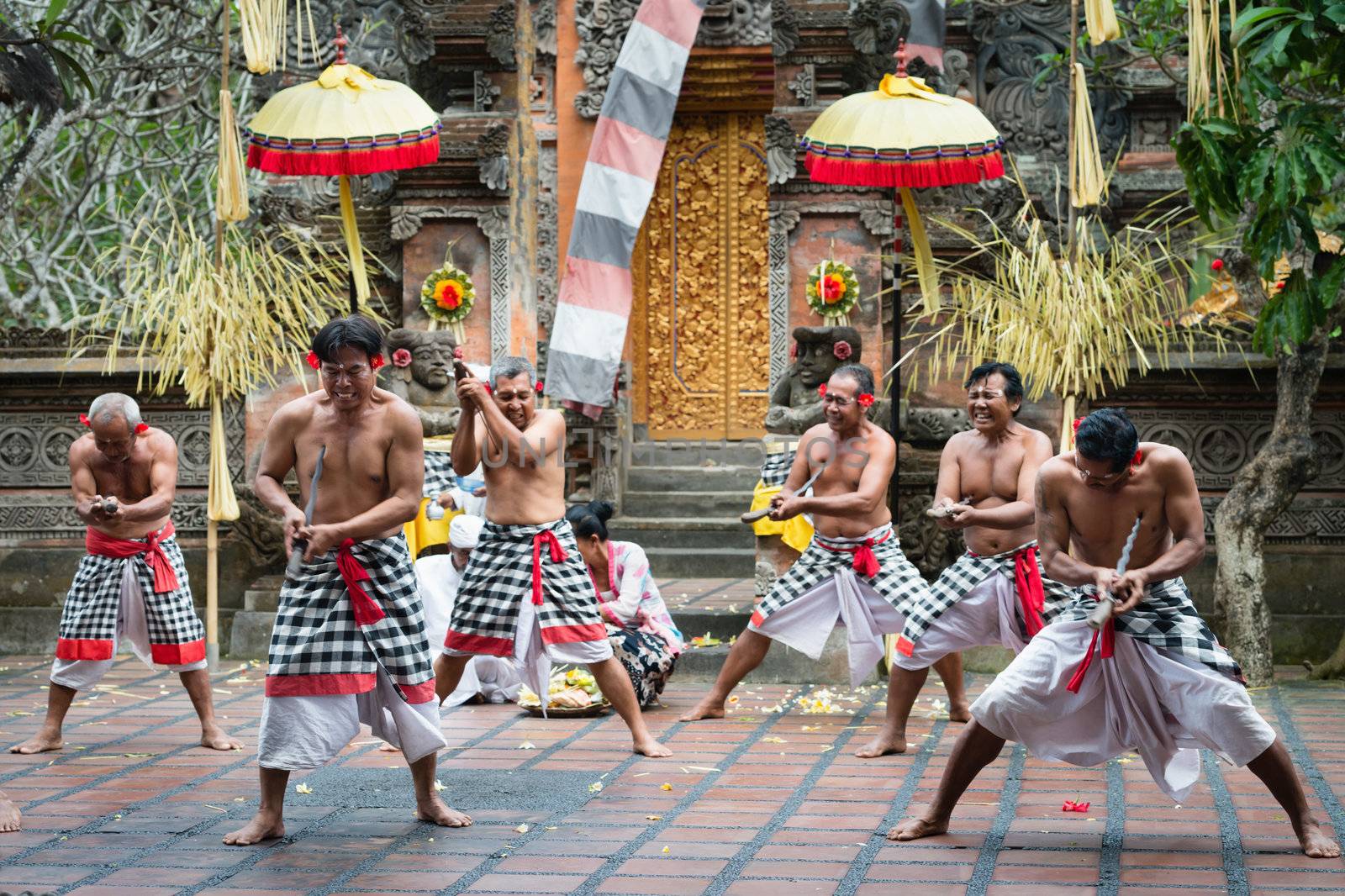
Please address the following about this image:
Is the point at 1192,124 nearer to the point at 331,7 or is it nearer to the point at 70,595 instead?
the point at 70,595

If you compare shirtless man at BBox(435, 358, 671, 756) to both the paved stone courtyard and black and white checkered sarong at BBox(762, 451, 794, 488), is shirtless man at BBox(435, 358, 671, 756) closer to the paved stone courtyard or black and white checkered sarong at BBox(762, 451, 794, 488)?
the paved stone courtyard

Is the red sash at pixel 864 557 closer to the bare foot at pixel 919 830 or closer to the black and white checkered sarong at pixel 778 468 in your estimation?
the black and white checkered sarong at pixel 778 468

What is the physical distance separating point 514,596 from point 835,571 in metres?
1.68

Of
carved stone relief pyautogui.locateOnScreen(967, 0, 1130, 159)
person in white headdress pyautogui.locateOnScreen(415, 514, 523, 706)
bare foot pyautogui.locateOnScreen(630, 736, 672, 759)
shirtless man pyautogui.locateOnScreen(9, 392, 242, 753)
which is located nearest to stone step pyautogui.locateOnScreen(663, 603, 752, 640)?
person in white headdress pyautogui.locateOnScreen(415, 514, 523, 706)

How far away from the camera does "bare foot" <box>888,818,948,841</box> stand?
5785 mm

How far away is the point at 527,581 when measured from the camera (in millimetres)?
7480

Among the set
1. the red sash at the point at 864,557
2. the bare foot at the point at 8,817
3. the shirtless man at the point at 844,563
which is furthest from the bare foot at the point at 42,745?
the red sash at the point at 864,557

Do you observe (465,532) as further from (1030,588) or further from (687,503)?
(687,503)

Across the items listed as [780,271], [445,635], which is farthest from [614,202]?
[445,635]

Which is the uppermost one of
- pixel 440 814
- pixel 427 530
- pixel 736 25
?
pixel 736 25

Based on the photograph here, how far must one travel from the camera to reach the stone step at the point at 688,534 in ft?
41.7

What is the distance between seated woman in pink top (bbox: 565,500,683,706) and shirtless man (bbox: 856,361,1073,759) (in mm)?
1455

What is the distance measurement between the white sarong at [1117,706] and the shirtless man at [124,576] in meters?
3.75

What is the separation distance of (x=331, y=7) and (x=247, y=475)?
343 cm
